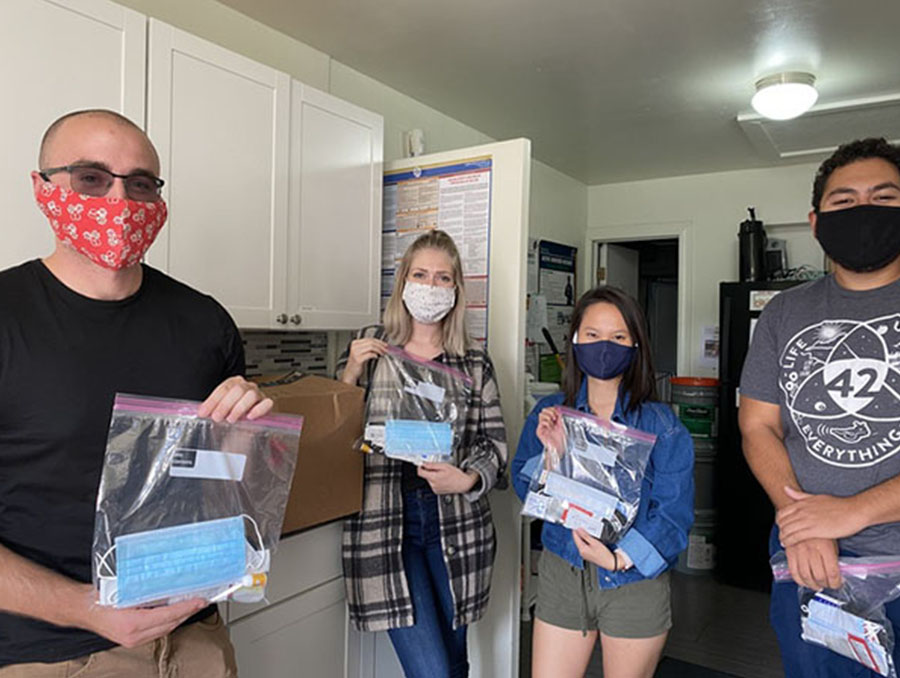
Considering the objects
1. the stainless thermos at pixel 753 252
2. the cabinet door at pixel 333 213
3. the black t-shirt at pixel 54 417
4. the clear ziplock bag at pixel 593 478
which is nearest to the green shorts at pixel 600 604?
the clear ziplock bag at pixel 593 478

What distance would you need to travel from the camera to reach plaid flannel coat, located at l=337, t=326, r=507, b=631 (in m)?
1.66

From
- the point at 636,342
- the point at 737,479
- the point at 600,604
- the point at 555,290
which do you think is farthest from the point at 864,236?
the point at 555,290

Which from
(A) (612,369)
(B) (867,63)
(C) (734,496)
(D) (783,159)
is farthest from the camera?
(D) (783,159)

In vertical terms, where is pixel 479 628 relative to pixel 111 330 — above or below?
below

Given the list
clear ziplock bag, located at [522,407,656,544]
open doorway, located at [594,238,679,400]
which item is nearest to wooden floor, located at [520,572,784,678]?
clear ziplock bag, located at [522,407,656,544]

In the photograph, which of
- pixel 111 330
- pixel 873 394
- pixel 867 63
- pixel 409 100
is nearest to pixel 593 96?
pixel 409 100

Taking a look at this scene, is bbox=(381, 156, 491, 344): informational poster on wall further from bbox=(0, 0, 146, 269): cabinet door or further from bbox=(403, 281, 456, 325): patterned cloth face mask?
bbox=(0, 0, 146, 269): cabinet door

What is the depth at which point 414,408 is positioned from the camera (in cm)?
163

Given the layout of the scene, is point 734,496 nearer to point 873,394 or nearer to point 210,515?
point 873,394

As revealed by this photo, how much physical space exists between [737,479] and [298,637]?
286 cm

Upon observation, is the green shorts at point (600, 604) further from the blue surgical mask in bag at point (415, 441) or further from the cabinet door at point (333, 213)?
the cabinet door at point (333, 213)

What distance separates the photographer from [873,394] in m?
1.27

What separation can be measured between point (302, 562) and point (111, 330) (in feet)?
2.88

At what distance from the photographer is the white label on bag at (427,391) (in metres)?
1.64
